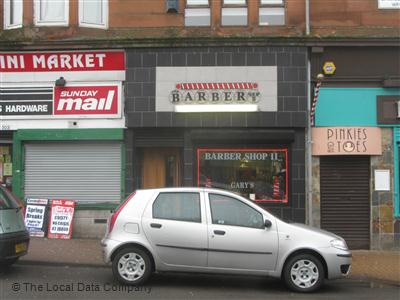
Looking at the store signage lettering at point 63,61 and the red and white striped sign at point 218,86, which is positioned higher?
the store signage lettering at point 63,61

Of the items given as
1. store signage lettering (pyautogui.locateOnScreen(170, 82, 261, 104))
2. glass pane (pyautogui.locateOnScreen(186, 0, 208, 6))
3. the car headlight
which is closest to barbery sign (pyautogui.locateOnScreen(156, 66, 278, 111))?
store signage lettering (pyautogui.locateOnScreen(170, 82, 261, 104))

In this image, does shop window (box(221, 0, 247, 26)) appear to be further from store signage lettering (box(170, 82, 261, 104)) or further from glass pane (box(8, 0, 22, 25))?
glass pane (box(8, 0, 22, 25))

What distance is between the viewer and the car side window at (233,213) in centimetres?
792

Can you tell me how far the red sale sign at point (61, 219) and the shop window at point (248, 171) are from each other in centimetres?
331

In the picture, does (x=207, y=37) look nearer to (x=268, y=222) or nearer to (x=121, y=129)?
(x=121, y=129)

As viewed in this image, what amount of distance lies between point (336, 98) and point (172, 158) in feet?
14.4

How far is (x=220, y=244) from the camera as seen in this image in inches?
306

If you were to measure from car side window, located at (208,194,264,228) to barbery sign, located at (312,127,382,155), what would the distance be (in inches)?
203

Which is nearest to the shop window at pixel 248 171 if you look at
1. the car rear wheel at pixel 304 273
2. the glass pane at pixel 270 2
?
the glass pane at pixel 270 2

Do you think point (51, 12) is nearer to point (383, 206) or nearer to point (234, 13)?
point (234, 13)

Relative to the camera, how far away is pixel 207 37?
12766 mm

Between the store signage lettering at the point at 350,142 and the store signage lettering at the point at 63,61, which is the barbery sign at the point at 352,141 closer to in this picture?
the store signage lettering at the point at 350,142

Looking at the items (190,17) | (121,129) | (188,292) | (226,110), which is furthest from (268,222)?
(190,17)

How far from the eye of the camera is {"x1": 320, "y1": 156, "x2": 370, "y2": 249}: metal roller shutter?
1262 cm
